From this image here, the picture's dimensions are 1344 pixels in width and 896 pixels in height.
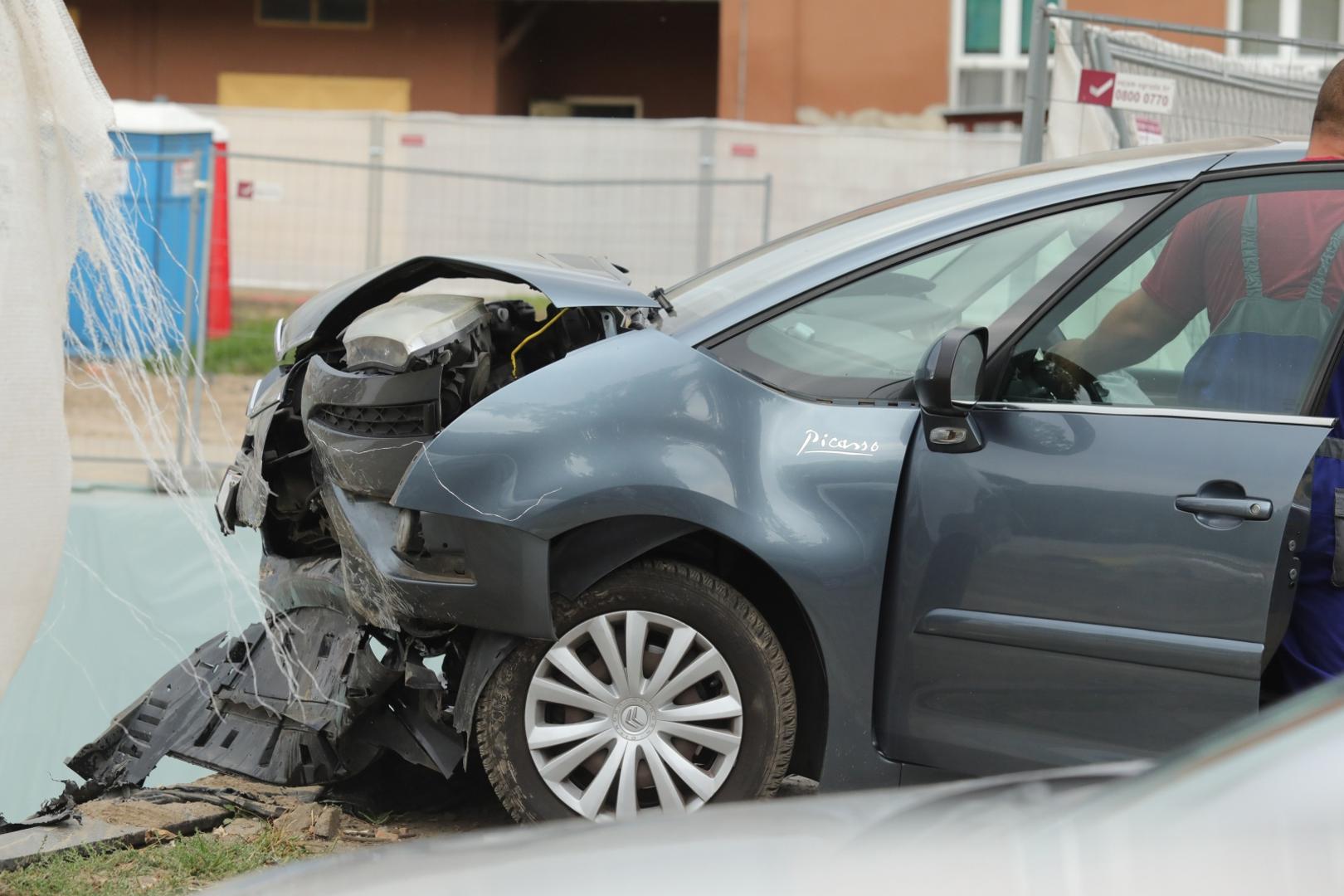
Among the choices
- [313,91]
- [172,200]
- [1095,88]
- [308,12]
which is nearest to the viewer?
[1095,88]

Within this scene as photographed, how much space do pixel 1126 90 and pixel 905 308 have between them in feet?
12.2

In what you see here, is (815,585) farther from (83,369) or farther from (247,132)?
(247,132)

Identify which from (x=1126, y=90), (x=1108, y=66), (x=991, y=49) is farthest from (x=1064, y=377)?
(x=991, y=49)

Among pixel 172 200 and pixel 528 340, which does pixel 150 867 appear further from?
pixel 172 200

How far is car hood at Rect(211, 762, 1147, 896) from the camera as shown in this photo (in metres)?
1.80

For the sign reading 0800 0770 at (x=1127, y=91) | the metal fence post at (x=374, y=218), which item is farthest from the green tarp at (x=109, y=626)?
the sign reading 0800 0770 at (x=1127, y=91)

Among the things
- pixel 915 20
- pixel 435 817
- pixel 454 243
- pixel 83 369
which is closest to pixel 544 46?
pixel 915 20

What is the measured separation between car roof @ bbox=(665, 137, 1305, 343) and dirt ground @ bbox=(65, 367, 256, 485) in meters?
3.65

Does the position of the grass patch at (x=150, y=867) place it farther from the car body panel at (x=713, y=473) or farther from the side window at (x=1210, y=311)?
the side window at (x=1210, y=311)

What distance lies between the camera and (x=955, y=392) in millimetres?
3516

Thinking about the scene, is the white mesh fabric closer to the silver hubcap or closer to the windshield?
the silver hubcap

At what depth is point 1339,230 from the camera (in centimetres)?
345

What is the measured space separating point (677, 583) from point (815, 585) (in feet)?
1.12

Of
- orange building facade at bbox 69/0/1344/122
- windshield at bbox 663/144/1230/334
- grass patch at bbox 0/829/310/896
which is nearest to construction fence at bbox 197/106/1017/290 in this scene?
orange building facade at bbox 69/0/1344/122
